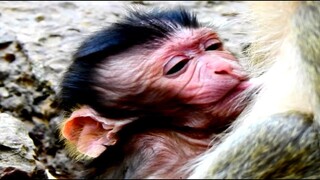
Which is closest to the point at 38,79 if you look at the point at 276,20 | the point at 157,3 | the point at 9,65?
the point at 9,65

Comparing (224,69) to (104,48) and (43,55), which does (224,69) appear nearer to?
(104,48)

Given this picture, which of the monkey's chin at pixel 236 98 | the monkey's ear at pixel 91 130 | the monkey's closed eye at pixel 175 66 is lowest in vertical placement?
the monkey's ear at pixel 91 130

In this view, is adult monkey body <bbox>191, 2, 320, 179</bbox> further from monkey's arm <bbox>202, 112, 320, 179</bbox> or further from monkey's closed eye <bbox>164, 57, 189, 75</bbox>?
monkey's closed eye <bbox>164, 57, 189, 75</bbox>

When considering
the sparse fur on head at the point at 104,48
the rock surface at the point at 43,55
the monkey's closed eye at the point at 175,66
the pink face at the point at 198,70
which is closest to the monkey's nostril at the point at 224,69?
the pink face at the point at 198,70

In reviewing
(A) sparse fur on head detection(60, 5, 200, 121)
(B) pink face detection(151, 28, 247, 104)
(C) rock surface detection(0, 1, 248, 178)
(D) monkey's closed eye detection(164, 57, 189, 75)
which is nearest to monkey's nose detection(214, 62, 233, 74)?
(B) pink face detection(151, 28, 247, 104)

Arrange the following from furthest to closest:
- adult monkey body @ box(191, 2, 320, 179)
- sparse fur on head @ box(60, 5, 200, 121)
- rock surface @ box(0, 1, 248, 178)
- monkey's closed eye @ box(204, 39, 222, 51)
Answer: rock surface @ box(0, 1, 248, 178) → monkey's closed eye @ box(204, 39, 222, 51) → sparse fur on head @ box(60, 5, 200, 121) → adult monkey body @ box(191, 2, 320, 179)

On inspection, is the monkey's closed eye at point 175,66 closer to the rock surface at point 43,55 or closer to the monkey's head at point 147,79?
the monkey's head at point 147,79

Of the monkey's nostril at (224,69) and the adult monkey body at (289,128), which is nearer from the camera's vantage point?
the adult monkey body at (289,128)

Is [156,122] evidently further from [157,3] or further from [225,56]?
[157,3]
